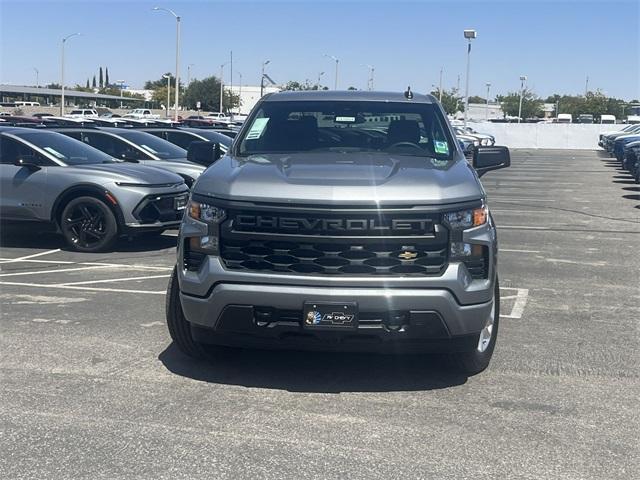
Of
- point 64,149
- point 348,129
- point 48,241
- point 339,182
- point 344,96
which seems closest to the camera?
point 339,182

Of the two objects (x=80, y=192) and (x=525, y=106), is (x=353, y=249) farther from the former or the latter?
(x=525, y=106)

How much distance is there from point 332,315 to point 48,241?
781cm

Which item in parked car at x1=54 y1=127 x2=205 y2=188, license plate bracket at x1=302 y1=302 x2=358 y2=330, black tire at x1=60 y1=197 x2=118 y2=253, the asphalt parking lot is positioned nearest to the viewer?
the asphalt parking lot

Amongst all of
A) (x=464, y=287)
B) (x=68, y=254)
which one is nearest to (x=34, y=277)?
(x=68, y=254)

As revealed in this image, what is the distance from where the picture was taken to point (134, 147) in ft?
46.4

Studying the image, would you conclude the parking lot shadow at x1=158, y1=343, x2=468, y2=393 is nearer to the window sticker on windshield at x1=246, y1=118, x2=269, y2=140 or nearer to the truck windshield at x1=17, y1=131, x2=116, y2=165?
the window sticker on windshield at x1=246, y1=118, x2=269, y2=140

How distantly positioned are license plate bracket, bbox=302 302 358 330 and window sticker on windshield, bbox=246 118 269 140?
2.01 meters

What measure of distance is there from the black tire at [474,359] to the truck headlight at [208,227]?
1.66m

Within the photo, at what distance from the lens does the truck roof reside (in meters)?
6.66

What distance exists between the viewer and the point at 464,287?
486cm

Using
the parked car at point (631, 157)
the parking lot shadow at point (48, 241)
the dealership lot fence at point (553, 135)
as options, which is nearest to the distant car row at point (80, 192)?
the parking lot shadow at point (48, 241)

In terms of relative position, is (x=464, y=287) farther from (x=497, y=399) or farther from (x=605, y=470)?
(x=605, y=470)

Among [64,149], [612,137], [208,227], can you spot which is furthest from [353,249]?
[612,137]

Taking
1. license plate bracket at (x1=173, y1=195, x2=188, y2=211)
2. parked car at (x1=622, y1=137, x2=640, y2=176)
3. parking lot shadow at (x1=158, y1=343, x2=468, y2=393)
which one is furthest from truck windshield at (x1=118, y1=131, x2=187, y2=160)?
parked car at (x1=622, y1=137, x2=640, y2=176)
